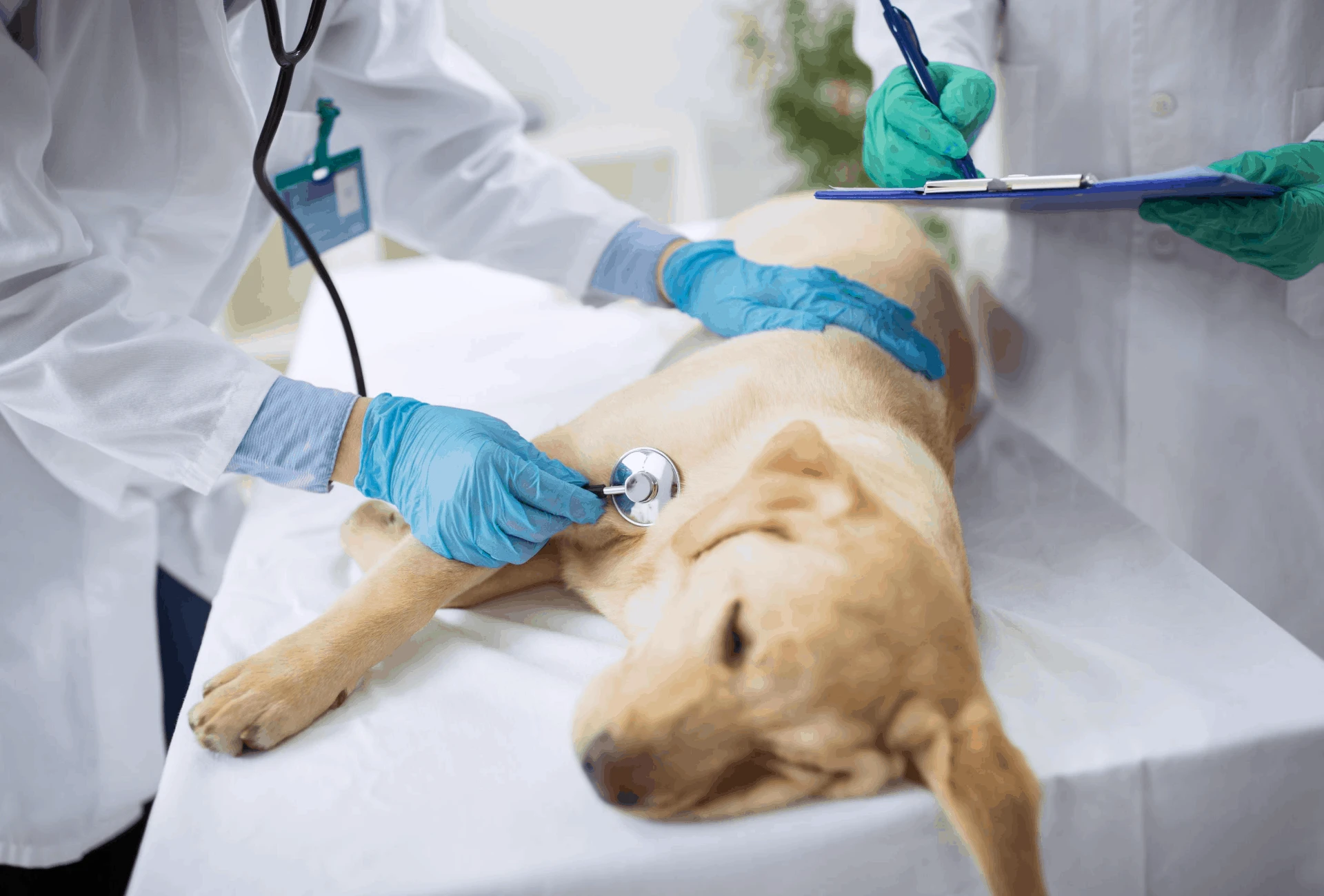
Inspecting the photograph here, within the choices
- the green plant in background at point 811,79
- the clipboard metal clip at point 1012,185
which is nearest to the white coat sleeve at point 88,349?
the clipboard metal clip at point 1012,185

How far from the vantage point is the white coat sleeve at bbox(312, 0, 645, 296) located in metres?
1.73

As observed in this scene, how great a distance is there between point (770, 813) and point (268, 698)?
55cm

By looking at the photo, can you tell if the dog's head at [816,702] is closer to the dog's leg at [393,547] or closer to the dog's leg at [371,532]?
the dog's leg at [393,547]

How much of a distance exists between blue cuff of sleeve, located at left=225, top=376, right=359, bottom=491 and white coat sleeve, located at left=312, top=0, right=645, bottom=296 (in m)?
0.74

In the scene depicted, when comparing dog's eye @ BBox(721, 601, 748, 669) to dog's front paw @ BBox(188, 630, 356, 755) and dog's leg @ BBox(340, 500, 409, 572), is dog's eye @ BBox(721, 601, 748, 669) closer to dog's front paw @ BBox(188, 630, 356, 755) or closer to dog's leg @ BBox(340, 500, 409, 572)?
dog's front paw @ BBox(188, 630, 356, 755)

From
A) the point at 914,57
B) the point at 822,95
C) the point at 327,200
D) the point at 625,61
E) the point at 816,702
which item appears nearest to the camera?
the point at 816,702

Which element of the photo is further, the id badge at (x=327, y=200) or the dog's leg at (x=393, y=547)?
the id badge at (x=327, y=200)

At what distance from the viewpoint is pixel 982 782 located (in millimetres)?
813

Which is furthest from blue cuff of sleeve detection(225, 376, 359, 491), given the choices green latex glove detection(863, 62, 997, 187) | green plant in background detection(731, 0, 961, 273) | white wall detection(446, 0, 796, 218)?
green plant in background detection(731, 0, 961, 273)

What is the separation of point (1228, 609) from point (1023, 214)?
841mm

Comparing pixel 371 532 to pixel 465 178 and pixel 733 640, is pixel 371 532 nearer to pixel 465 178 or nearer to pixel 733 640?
pixel 733 640

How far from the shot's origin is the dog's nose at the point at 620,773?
0.82m

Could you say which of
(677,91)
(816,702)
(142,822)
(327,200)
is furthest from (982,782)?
(677,91)

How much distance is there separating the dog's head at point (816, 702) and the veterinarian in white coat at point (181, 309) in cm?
32
